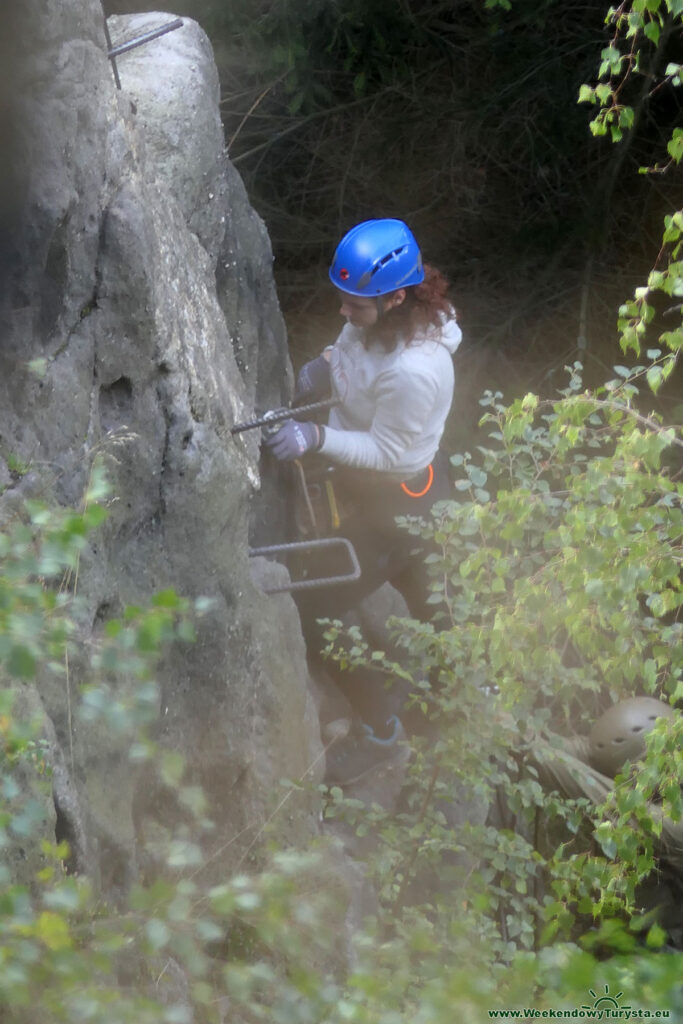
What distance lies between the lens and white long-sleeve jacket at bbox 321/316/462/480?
3963 millimetres

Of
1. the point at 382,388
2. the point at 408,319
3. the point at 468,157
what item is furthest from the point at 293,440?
the point at 468,157

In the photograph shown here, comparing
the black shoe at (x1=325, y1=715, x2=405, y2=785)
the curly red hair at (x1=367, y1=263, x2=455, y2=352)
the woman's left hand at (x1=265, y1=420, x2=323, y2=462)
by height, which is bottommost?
the black shoe at (x1=325, y1=715, x2=405, y2=785)

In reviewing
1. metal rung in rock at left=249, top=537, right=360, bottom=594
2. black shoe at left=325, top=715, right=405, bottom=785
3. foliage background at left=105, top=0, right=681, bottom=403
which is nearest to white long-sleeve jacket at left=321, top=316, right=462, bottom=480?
metal rung in rock at left=249, top=537, right=360, bottom=594

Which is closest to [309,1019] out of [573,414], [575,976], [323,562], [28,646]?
[575,976]

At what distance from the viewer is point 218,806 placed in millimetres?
3555

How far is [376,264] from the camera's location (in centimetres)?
394

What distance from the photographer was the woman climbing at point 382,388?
396 cm

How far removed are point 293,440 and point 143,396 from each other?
1.07 m

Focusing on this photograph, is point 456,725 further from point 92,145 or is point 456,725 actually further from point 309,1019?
point 309,1019

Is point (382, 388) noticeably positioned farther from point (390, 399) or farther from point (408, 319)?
point (408, 319)

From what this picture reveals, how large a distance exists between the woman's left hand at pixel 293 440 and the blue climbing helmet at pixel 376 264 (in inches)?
22.3

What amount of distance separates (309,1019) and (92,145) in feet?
7.51

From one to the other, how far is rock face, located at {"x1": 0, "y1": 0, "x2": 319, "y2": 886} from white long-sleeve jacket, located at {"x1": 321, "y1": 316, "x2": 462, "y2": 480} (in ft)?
1.75

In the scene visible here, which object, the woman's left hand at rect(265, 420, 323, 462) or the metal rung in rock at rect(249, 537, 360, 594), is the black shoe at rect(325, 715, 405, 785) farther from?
the woman's left hand at rect(265, 420, 323, 462)
